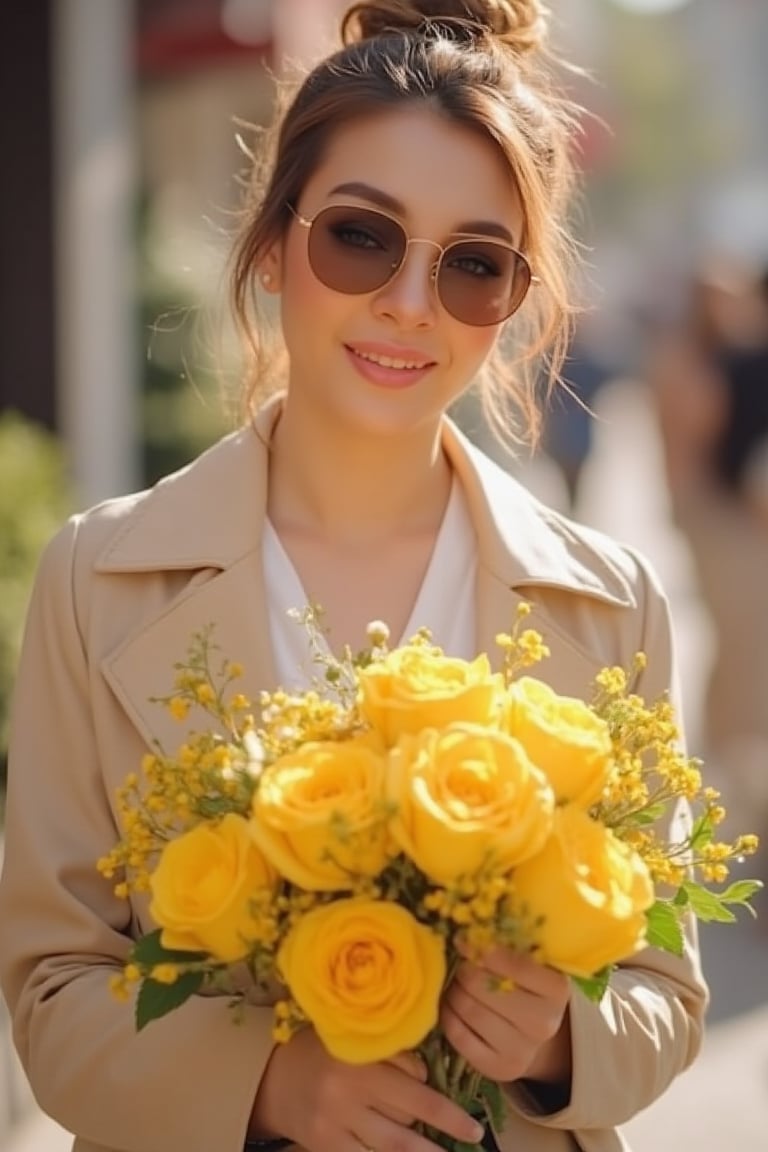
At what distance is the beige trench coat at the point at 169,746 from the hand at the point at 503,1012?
24cm

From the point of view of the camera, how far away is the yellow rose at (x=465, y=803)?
5.92ft

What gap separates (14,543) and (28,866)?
323cm

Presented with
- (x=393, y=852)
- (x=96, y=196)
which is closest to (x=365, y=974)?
(x=393, y=852)

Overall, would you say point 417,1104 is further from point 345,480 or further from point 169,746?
point 345,480

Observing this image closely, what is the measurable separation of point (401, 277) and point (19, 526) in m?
3.25

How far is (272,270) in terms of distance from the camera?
104 inches

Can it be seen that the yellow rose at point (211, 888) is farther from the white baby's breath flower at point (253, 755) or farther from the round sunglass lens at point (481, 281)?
the round sunglass lens at point (481, 281)

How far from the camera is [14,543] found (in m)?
5.48

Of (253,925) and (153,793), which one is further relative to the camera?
(153,793)

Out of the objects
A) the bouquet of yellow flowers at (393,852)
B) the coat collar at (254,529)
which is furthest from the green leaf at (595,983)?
the coat collar at (254,529)

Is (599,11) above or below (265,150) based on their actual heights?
below

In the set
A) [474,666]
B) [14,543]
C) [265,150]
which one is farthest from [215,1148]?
[14,543]

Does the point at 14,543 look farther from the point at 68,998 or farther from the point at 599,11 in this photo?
the point at 599,11

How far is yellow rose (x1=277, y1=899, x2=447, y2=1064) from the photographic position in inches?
73.1
